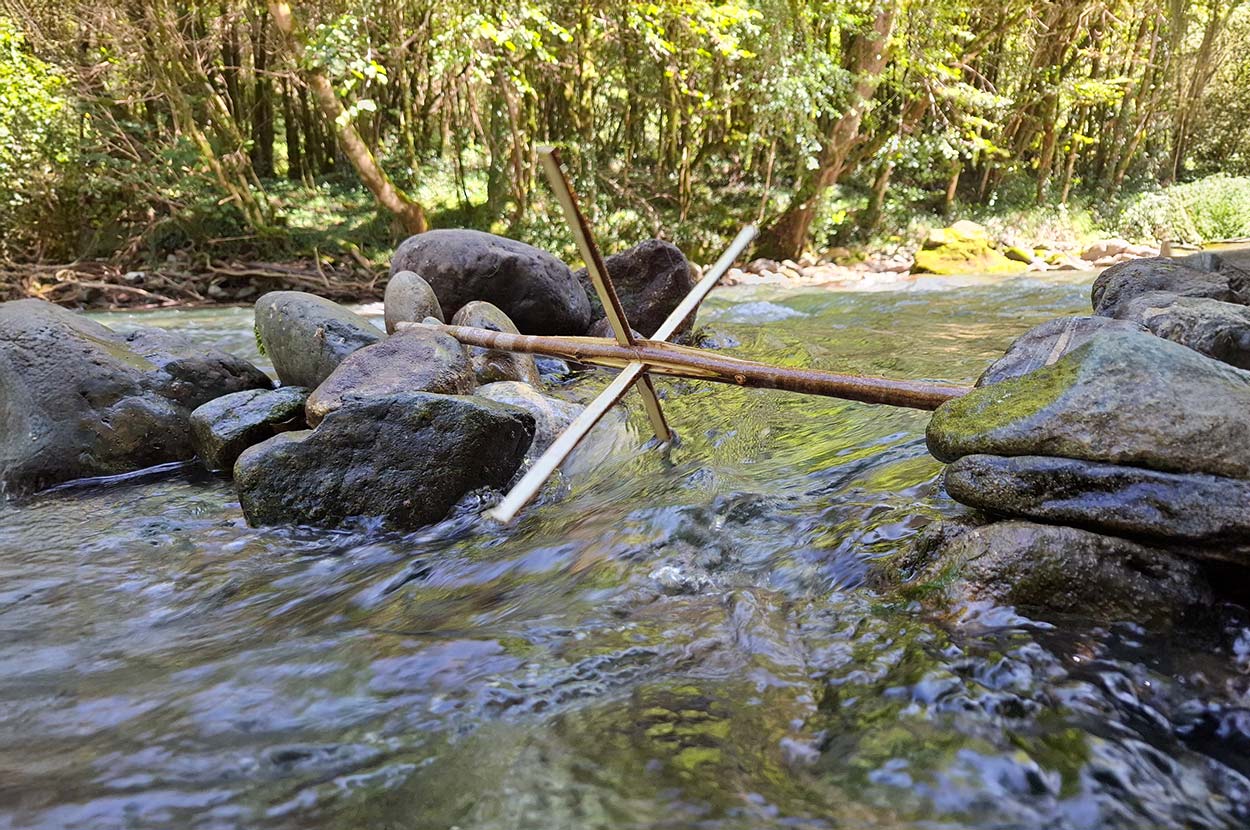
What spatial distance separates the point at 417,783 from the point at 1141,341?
213 cm

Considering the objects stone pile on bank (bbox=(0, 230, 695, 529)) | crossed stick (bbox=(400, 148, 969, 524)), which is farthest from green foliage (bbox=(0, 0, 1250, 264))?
crossed stick (bbox=(400, 148, 969, 524))

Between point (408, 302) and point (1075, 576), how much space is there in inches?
176

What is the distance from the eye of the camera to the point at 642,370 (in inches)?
142

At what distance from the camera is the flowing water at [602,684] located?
4.75 feet

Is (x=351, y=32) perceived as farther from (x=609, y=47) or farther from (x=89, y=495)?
(x=89, y=495)

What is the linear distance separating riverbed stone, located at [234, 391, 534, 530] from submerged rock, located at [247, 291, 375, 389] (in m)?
1.35

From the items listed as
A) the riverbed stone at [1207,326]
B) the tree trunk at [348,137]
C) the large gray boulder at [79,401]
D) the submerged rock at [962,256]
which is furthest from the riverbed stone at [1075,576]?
the submerged rock at [962,256]

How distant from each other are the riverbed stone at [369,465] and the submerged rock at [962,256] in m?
11.0

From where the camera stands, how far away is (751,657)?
194cm

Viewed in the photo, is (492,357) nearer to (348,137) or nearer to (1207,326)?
(1207,326)

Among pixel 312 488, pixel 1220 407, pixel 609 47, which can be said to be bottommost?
pixel 312 488

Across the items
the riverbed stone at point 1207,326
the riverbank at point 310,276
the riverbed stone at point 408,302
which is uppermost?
the riverbed stone at point 1207,326

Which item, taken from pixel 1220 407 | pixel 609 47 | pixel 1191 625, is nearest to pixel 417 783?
pixel 1191 625

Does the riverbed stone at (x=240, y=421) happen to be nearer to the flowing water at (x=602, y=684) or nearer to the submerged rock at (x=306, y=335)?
the submerged rock at (x=306, y=335)
